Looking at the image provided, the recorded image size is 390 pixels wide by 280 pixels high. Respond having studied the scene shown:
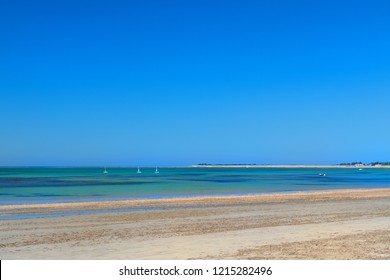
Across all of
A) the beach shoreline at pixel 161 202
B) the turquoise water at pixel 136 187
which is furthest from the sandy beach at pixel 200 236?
the turquoise water at pixel 136 187

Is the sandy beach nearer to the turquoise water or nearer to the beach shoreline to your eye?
the beach shoreline

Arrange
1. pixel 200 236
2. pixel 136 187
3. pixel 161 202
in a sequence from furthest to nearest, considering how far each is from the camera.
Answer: pixel 136 187, pixel 161 202, pixel 200 236

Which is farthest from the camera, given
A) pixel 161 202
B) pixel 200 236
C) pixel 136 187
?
pixel 136 187

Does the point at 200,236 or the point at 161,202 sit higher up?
the point at 200,236

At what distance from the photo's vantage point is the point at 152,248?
13820mm

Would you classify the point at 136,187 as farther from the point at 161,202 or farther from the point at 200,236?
the point at 200,236

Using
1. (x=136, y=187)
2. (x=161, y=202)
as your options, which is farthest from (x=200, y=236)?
(x=136, y=187)

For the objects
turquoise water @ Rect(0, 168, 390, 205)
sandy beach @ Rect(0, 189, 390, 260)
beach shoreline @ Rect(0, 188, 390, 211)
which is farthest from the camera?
turquoise water @ Rect(0, 168, 390, 205)

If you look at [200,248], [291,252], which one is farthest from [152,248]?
[291,252]

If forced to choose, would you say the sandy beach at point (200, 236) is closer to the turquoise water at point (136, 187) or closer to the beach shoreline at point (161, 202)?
the beach shoreline at point (161, 202)

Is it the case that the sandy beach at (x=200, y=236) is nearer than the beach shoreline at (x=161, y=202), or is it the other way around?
the sandy beach at (x=200, y=236)

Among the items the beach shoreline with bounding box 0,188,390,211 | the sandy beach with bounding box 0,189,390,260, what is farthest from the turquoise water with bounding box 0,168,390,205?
the sandy beach with bounding box 0,189,390,260
